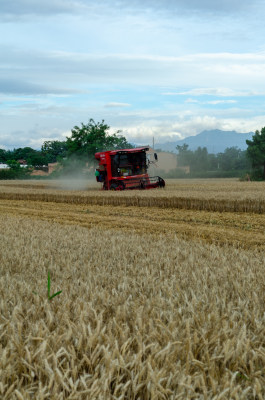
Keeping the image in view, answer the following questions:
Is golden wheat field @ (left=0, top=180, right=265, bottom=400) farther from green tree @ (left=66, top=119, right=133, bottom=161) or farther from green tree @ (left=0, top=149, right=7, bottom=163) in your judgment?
green tree @ (left=0, top=149, right=7, bottom=163)

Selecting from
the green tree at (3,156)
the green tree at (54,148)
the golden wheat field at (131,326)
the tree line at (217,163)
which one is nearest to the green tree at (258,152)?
the tree line at (217,163)

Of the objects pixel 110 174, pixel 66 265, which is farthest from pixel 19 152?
pixel 66 265

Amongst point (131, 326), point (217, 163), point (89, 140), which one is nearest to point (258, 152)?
point (89, 140)

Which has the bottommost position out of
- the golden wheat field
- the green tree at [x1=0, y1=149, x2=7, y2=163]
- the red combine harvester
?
the golden wheat field

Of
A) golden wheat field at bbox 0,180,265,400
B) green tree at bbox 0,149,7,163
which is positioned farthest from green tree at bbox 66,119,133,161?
green tree at bbox 0,149,7,163

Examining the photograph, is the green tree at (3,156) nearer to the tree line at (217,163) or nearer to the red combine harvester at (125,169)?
the tree line at (217,163)

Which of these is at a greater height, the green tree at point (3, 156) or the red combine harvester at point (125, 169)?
the green tree at point (3, 156)

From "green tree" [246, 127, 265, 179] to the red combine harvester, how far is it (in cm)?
3293

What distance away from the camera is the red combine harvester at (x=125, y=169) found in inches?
854

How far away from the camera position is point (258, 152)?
51.9 m

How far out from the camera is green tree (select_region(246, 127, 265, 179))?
52.0m

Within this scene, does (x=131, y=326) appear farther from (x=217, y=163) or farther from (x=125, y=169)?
(x=217, y=163)

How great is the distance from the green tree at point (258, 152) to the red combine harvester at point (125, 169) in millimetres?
32935

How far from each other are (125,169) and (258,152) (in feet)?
112
